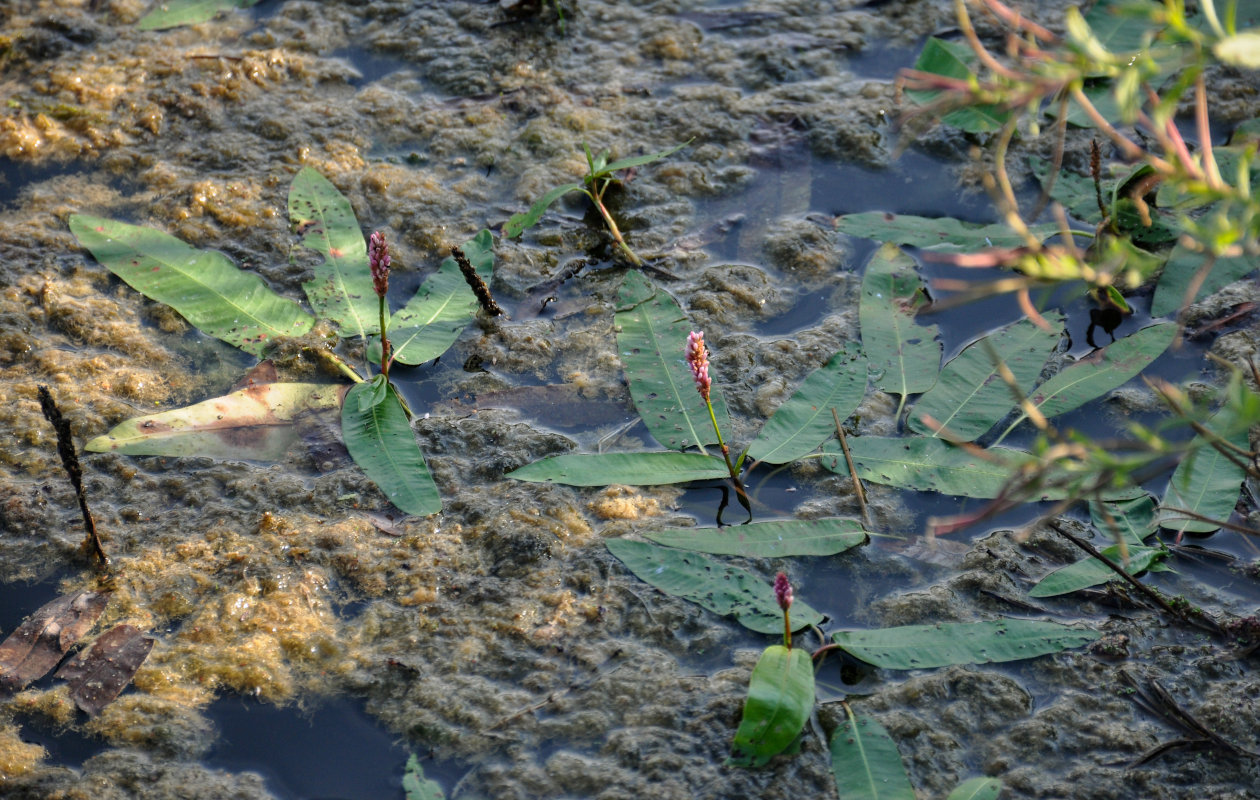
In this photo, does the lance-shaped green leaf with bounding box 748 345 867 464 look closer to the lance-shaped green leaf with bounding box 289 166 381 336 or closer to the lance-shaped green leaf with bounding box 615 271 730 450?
the lance-shaped green leaf with bounding box 615 271 730 450

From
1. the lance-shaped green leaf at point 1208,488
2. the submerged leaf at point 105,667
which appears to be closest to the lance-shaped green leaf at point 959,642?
the lance-shaped green leaf at point 1208,488

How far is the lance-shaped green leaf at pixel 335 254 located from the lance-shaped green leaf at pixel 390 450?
0.22 m

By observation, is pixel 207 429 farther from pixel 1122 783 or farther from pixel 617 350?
pixel 1122 783

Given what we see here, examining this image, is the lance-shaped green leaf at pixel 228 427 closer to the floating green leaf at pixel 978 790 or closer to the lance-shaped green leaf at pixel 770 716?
the lance-shaped green leaf at pixel 770 716

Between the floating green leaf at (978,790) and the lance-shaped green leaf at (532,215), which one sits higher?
the lance-shaped green leaf at (532,215)

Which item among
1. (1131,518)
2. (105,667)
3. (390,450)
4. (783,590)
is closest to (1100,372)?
(1131,518)

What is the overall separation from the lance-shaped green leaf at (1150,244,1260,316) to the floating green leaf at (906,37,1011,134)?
592 millimetres

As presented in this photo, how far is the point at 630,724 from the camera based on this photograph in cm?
166

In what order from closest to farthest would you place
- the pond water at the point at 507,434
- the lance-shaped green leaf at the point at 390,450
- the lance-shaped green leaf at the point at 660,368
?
the pond water at the point at 507,434
the lance-shaped green leaf at the point at 390,450
the lance-shaped green leaf at the point at 660,368

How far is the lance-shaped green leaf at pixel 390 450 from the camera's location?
1.98 m

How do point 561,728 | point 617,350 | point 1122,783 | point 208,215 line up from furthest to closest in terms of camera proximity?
point 208,215
point 617,350
point 561,728
point 1122,783

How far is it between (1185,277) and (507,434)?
1568 mm

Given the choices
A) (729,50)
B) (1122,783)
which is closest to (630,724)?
(1122,783)

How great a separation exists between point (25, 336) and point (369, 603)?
1106 millimetres
